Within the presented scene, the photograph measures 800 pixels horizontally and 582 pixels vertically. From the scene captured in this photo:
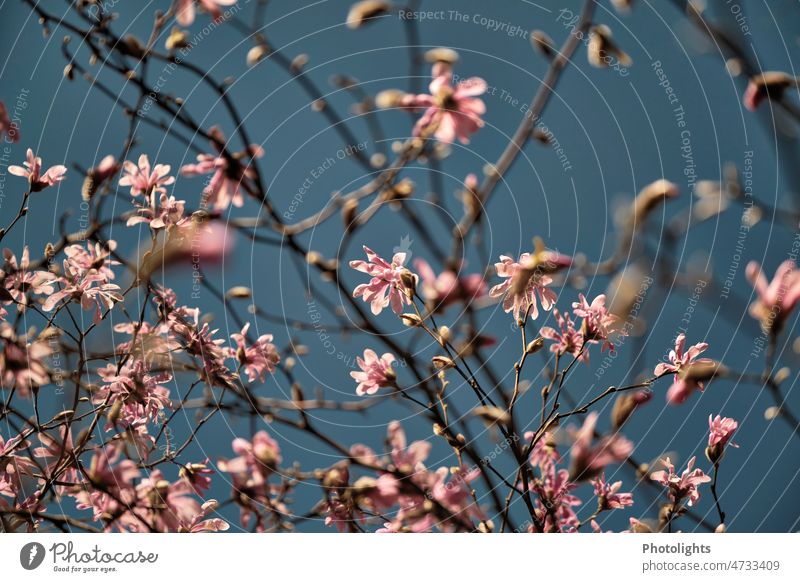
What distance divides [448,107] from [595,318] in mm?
235

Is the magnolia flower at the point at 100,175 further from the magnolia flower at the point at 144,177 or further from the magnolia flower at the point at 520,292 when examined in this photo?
the magnolia flower at the point at 520,292

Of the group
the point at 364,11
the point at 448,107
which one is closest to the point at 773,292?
the point at 448,107

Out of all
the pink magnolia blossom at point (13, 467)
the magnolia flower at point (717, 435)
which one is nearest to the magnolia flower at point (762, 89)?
the magnolia flower at point (717, 435)

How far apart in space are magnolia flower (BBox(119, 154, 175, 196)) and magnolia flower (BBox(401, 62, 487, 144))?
236mm

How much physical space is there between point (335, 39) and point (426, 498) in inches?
17.8

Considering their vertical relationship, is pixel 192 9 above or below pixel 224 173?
above

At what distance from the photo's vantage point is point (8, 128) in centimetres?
54

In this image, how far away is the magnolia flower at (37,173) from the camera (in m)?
0.53

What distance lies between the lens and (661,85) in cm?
54

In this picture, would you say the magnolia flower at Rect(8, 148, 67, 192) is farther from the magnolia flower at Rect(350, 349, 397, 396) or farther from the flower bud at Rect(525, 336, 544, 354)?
the flower bud at Rect(525, 336, 544, 354)

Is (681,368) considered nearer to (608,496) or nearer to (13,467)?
(608,496)

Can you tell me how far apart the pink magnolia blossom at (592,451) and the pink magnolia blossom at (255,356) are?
0.30 m
